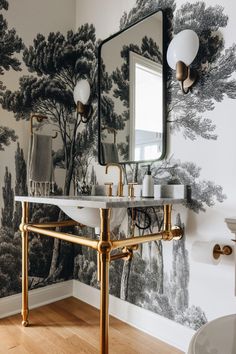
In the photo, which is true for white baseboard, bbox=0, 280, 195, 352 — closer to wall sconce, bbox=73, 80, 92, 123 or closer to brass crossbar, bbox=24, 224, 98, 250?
brass crossbar, bbox=24, 224, 98, 250

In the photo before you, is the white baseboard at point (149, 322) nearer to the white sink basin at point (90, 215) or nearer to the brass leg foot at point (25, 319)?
the brass leg foot at point (25, 319)

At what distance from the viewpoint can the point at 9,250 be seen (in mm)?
1970

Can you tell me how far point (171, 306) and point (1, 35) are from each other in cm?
199

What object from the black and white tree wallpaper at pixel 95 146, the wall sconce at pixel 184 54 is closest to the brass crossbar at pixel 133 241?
the black and white tree wallpaper at pixel 95 146

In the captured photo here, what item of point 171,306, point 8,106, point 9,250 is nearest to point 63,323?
point 9,250

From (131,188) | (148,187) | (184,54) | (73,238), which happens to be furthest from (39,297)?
(184,54)

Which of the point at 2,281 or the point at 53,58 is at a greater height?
the point at 53,58

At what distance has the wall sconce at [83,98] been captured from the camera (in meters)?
2.11

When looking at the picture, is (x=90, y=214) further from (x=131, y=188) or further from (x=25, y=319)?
(x=25, y=319)

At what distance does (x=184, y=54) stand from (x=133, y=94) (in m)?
0.46

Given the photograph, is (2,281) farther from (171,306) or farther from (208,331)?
(208,331)

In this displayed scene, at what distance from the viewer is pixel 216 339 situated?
0.73 meters

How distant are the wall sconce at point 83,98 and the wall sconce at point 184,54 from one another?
0.76 meters

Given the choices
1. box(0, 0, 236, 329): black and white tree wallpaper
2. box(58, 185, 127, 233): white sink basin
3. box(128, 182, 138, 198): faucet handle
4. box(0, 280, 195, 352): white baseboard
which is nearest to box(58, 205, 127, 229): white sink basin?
box(58, 185, 127, 233): white sink basin
